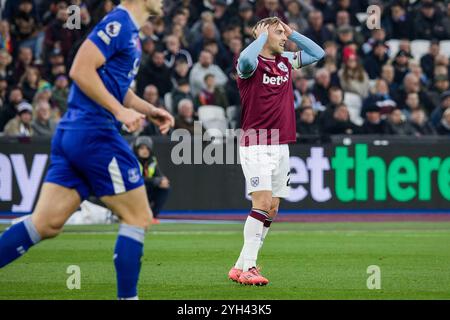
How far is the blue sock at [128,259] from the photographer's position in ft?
23.3

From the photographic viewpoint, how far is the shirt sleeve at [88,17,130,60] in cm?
705

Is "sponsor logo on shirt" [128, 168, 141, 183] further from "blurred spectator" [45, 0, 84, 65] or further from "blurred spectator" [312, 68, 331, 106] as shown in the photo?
"blurred spectator" [312, 68, 331, 106]

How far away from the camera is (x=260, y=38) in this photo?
9.73 meters

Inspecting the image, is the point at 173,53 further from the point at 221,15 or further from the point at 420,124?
the point at 420,124

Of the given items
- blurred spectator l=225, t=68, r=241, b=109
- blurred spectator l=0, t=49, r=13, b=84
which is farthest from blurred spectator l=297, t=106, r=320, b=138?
blurred spectator l=0, t=49, r=13, b=84

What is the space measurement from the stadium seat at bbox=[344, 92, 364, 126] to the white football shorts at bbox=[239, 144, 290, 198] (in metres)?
11.3

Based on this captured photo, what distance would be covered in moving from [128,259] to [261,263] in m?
4.51

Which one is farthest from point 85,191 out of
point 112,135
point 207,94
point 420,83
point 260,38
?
point 420,83

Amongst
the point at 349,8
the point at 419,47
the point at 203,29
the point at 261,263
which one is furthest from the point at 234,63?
the point at 261,263

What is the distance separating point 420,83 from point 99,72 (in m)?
15.6

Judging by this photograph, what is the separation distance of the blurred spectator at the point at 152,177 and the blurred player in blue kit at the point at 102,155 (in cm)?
1023

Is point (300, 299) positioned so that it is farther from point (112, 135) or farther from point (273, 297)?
point (112, 135)

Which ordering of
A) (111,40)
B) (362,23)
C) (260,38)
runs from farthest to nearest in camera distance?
1. (362,23)
2. (260,38)
3. (111,40)

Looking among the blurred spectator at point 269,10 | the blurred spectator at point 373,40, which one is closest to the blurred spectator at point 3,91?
the blurred spectator at point 269,10
